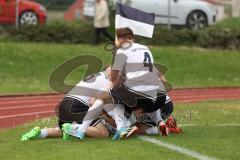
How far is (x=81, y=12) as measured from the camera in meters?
29.4

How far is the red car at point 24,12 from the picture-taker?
27.4 meters

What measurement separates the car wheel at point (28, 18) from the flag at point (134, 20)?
1700cm

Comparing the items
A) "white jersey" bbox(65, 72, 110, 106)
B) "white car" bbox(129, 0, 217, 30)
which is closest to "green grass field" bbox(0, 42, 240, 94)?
"white car" bbox(129, 0, 217, 30)

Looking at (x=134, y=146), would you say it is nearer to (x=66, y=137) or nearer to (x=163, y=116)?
(x=66, y=137)

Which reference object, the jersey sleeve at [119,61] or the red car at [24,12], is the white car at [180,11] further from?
the jersey sleeve at [119,61]

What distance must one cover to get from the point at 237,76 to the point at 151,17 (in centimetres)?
1425

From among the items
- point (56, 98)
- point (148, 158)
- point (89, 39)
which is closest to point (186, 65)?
point (89, 39)

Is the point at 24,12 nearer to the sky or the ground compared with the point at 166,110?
nearer to the ground

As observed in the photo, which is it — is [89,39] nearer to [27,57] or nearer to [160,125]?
[27,57]

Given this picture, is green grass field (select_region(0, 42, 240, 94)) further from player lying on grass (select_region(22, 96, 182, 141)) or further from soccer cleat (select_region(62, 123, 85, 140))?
soccer cleat (select_region(62, 123, 85, 140))

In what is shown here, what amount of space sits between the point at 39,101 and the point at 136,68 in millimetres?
8115

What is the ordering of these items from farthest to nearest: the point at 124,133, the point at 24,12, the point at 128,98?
the point at 24,12, the point at 128,98, the point at 124,133

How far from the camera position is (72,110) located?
1080 centimetres

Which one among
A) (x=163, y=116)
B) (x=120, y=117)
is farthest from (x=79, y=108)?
(x=163, y=116)
